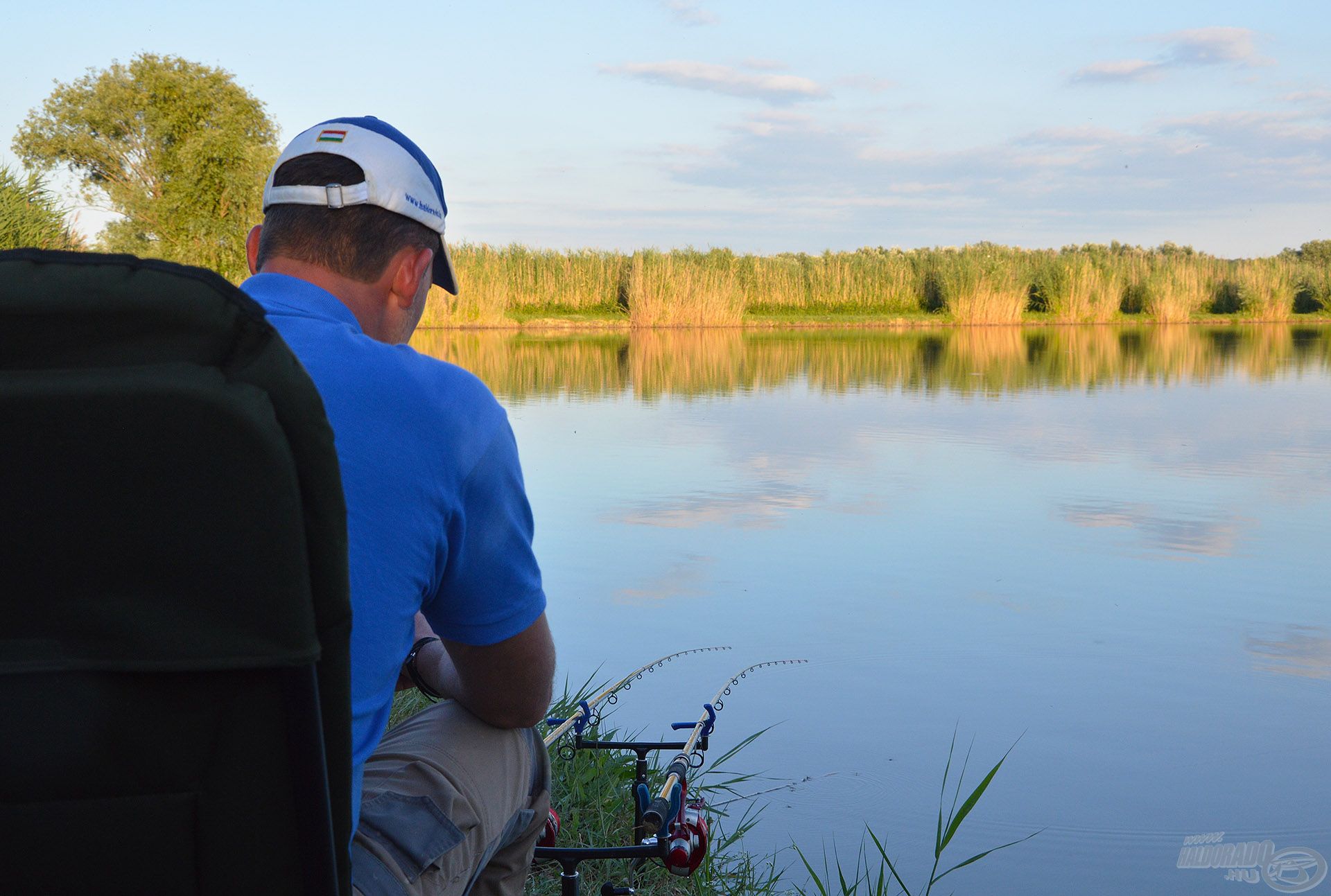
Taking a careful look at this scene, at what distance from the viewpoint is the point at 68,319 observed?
30.6 inches

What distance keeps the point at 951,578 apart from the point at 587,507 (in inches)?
90.5

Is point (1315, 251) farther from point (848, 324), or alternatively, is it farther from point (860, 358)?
point (860, 358)

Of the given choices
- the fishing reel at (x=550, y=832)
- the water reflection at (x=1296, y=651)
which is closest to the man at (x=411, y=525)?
the fishing reel at (x=550, y=832)

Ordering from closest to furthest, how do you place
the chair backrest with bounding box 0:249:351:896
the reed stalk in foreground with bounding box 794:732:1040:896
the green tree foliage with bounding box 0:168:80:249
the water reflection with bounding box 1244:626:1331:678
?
the chair backrest with bounding box 0:249:351:896 < the reed stalk in foreground with bounding box 794:732:1040:896 < the water reflection with bounding box 1244:626:1331:678 < the green tree foliage with bounding box 0:168:80:249

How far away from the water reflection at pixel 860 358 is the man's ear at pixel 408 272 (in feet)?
34.1

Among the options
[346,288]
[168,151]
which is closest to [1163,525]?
[346,288]

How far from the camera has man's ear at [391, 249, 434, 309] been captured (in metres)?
1.49

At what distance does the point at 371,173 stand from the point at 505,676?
649mm

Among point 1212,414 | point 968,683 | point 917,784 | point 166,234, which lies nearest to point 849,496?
point 968,683

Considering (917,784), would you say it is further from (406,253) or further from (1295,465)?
(1295,465)

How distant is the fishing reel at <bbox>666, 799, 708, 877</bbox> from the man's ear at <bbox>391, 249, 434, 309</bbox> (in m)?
1.02

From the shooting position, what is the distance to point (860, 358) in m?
17.0

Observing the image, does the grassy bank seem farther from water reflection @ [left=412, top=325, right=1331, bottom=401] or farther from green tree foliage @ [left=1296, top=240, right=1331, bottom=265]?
green tree foliage @ [left=1296, top=240, right=1331, bottom=265]

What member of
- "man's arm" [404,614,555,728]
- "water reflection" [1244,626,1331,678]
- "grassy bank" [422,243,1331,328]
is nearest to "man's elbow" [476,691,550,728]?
"man's arm" [404,614,555,728]
